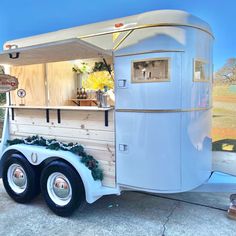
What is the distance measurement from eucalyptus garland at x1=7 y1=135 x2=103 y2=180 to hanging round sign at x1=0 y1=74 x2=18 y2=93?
30.4 inches

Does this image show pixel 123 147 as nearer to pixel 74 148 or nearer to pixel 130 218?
pixel 74 148

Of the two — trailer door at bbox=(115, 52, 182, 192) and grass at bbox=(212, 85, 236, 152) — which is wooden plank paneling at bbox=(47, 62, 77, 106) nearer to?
trailer door at bbox=(115, 52, 182, 192)

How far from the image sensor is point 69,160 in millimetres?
2963

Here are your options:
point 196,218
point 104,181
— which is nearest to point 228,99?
point 196,218

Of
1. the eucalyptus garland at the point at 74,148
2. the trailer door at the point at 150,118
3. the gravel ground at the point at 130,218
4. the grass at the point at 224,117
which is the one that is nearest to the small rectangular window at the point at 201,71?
the trailer door at the point at 150,118

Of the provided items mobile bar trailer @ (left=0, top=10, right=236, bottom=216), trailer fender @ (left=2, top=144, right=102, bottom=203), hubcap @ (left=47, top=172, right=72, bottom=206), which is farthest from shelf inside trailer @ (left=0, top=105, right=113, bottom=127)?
hubcap @ (left=47, top=172, right=72, bottom=206)

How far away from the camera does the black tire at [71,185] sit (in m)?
2.93

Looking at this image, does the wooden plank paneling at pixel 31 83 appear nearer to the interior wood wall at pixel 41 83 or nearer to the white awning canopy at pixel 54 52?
the interior wood wall at pixel 41 83

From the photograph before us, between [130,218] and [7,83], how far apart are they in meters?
2.53

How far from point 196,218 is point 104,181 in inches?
48.4

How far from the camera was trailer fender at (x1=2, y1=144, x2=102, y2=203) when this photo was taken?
2850mm

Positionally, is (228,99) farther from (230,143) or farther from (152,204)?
(152,204)

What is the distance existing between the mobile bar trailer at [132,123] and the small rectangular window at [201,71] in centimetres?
1

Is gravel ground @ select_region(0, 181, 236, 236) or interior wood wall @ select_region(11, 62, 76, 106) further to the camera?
interior wood wall @ select_region(11, 62, 76, 106)
